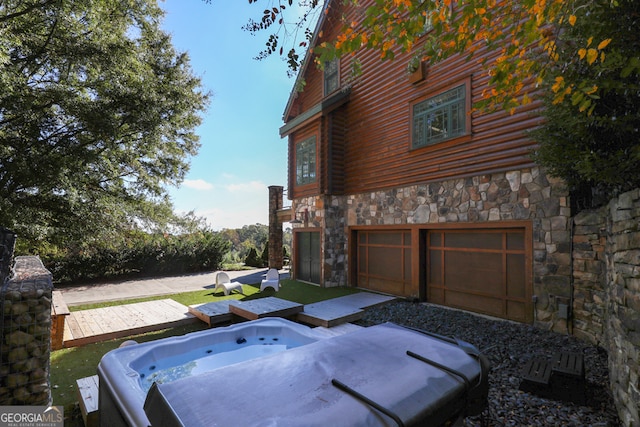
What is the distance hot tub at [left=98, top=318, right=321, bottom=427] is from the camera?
271 centimetres

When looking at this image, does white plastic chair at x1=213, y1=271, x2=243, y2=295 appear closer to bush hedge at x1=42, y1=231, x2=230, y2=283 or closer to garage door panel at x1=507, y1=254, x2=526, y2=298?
bush hedge at x1=42, y1=231, x2=230, y2=283

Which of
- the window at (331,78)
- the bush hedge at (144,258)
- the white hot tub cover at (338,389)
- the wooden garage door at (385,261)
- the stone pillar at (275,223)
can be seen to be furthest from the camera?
the stone pillar at (275,223)

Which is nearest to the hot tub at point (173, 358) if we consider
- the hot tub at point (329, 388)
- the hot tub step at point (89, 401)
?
the hot tub at point (329, 388)

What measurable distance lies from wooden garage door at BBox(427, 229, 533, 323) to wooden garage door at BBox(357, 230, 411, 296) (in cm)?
68

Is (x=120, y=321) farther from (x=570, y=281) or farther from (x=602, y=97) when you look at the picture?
(x=602, y=97)

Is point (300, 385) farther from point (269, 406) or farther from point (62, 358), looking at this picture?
point (62, 358)

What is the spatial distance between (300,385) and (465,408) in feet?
3.77

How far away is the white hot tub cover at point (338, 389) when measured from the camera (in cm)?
161

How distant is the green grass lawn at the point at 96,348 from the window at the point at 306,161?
144 inches

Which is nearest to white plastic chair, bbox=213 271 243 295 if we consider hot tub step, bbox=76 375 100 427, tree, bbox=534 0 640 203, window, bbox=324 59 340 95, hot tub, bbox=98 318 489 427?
hot tub step, bbox=76 375 100 427

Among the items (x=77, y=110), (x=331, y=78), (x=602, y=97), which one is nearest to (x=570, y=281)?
(x=602, y=97)

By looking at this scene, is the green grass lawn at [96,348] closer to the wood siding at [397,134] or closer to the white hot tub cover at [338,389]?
the white hot tub cover at [338,389]

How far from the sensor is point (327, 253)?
9.63 meters

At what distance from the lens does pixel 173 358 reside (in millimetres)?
4270
